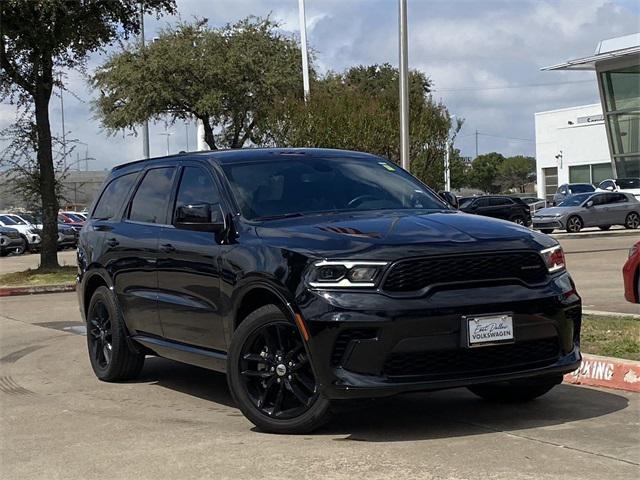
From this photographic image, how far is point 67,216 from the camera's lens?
48.0 m

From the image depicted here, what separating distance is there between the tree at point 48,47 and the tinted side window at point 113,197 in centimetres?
1272

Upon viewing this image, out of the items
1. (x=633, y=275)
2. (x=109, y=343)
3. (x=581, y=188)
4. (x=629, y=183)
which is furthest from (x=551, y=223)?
(x=109, y=343)

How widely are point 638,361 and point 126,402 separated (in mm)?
4047

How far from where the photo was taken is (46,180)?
891 inches

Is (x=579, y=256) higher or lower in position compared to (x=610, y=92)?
lower

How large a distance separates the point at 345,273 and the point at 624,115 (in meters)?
50.6

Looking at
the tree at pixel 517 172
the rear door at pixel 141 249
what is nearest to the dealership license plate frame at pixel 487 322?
the rear door at pixel 141 249

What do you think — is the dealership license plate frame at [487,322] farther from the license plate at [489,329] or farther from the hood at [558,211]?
the hood at [558,211]

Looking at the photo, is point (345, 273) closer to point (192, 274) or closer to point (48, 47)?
point (192, 274)

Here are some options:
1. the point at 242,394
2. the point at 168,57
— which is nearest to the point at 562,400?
the point at 242,394

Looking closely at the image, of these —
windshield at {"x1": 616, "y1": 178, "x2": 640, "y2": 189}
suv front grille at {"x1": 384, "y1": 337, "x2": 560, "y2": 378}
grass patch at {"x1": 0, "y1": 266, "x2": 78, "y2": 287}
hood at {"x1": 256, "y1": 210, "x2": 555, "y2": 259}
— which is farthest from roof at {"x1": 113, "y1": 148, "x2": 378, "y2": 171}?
windshield at {"x1": 616, "y1": 178, "x2": 640, "y2": 189}

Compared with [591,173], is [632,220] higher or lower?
lower

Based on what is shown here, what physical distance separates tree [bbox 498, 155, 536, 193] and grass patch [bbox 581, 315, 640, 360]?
119757 mm

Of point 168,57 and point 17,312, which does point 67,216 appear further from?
point 17,312
